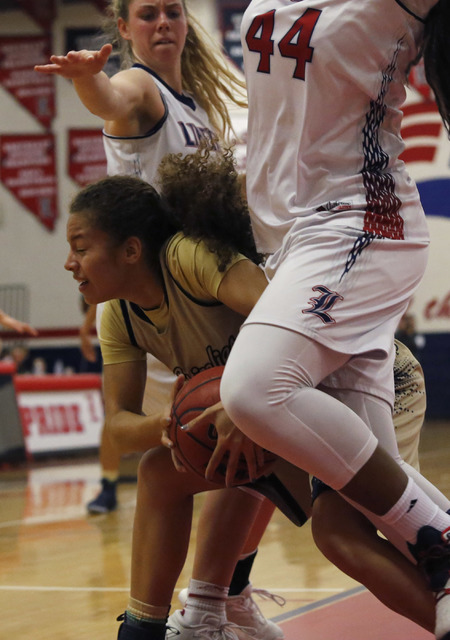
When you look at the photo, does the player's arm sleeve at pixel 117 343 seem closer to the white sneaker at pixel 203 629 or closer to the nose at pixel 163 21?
the white sneaker at pixel 203 629

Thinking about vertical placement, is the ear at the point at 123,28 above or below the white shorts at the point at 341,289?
above

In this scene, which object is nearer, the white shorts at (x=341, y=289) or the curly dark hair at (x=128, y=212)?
the white shorts at (x=341, y=289)

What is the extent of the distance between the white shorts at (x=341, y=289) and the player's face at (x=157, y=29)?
4.66 ft

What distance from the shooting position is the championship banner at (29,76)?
12.5 metres

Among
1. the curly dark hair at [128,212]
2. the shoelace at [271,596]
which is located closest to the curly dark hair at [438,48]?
the curly dark hair at [128,212]

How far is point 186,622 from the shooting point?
2723 millimetres

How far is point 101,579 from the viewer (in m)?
3.91

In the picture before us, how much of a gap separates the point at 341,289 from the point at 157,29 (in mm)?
1623

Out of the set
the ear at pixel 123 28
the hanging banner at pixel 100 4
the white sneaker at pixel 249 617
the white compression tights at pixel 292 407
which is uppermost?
the ear at pixel 123 28

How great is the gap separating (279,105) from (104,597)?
6.76 ft

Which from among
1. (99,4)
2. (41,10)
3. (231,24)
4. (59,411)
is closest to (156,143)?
(59,411)

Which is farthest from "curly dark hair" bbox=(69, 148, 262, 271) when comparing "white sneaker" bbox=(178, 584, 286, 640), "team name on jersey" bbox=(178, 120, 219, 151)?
"white sneaker" bbox=(178, 584, 286, 640)

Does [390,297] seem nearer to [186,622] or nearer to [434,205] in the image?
[186,622]

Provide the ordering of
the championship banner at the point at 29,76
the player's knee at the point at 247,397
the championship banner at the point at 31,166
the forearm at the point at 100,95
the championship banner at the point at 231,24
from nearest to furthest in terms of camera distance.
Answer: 1. the player's knee at the point at 247,397
2. the forearm at the point at 100,95
3. the championship banner at the point at 231,24
4. the championship banner at the point at 29,76
5. the championship banner at the point at 31,166
